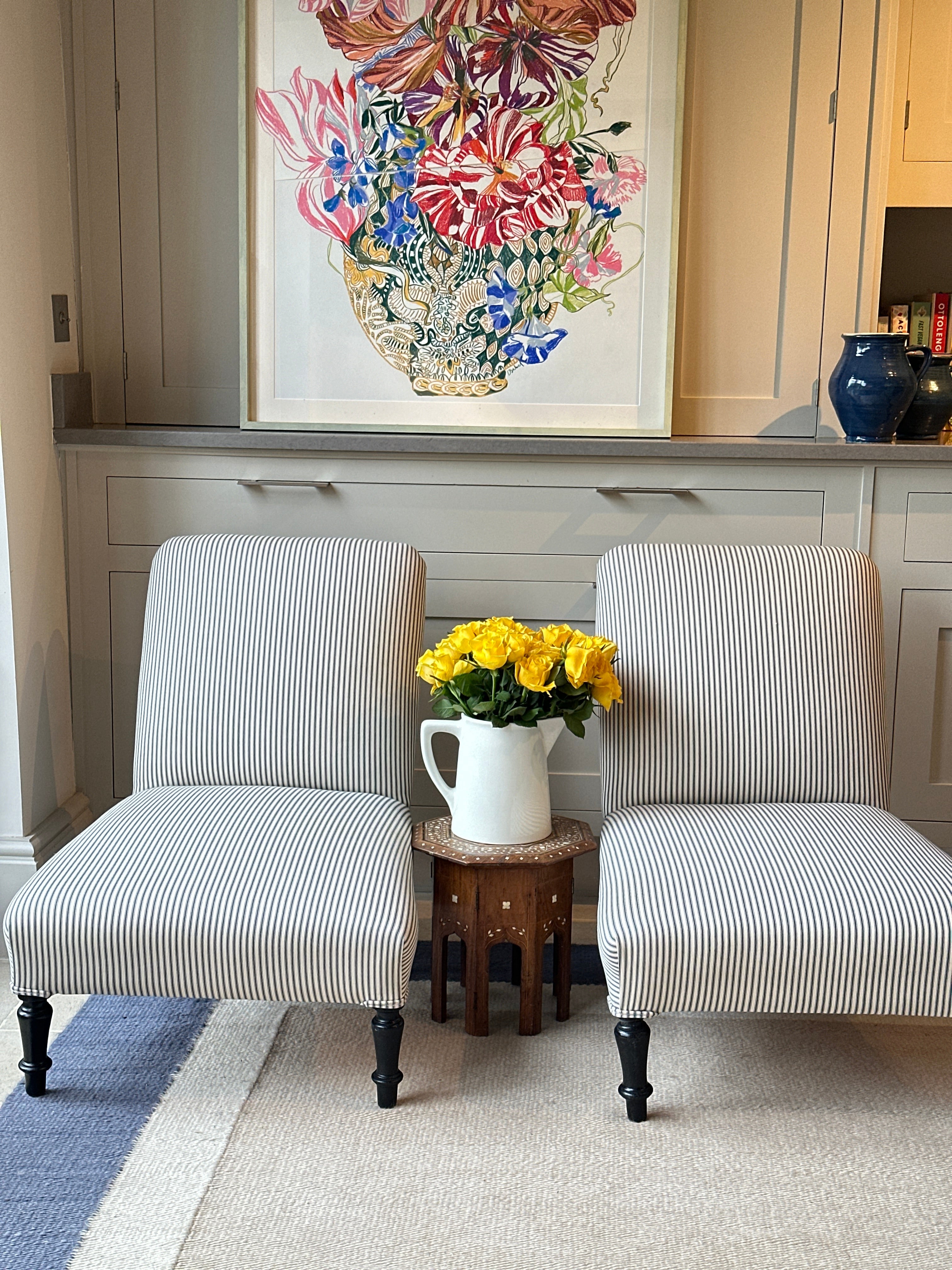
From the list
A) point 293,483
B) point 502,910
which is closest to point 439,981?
point 502,910

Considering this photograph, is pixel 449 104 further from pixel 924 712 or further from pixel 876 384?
pixel 924 712

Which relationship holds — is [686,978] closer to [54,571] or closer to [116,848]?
[116,848]

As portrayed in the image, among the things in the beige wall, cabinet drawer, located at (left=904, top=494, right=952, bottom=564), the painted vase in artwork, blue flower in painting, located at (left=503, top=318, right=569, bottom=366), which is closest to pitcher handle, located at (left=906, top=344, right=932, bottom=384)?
cabinet drawer, located at (left=904, top=494, right=952, bottom=564)

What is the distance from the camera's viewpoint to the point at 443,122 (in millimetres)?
2424

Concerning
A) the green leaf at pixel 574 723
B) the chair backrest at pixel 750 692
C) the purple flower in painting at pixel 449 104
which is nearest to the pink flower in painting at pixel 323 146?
the purple flower in painting at pixel 449 104

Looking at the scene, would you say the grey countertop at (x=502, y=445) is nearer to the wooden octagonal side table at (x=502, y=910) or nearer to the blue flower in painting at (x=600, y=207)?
the blue flower in painting at (x=600, y=207)

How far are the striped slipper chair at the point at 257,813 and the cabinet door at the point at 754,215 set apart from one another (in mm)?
899

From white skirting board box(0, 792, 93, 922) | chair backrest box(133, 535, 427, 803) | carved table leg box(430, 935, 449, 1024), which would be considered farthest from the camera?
white skirting board box(0, 792, 93, 922)

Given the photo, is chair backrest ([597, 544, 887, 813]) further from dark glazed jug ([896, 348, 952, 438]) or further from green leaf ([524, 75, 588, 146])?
green leaf ([524, 75, 588, 146])

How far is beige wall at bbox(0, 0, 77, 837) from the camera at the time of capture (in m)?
2.27

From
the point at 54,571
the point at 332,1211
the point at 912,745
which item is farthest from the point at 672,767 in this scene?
the point at 54,571

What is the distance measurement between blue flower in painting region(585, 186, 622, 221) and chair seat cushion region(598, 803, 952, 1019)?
138 cm

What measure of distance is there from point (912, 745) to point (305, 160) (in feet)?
5.86

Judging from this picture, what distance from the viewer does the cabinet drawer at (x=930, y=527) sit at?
2.44 meters
